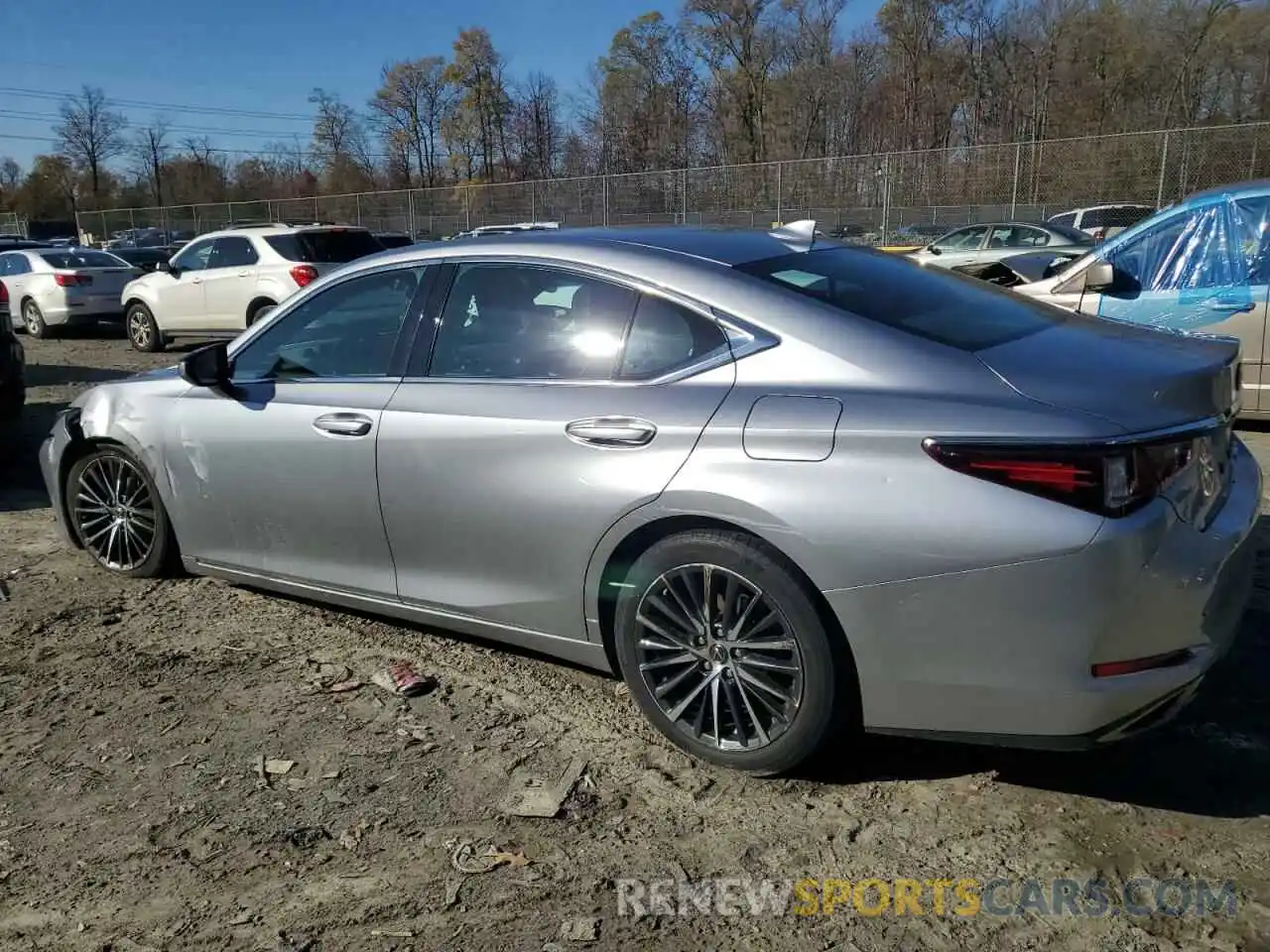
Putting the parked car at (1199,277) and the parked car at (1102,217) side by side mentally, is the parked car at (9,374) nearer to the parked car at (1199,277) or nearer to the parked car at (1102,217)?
the parked car at (1199,277)

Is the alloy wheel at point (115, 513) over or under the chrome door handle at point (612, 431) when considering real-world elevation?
under

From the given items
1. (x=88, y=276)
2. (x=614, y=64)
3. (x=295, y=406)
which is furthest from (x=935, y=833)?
(x=614, y=64)

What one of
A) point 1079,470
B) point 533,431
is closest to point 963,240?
point 533,431

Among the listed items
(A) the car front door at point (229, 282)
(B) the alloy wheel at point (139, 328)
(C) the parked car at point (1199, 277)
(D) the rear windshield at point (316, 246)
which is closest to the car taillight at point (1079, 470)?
(C) the parked car at point (1199, 277)

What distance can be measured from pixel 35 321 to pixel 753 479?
686 inches

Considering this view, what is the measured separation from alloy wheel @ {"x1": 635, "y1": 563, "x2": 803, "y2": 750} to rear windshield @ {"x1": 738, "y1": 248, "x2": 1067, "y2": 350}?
909 mm

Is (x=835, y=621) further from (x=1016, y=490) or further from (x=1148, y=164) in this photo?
(x=1148, y=164)

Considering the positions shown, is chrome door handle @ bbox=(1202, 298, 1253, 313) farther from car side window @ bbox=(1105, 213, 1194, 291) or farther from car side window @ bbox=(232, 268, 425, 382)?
car side window @ bbox=(232, 268, 425, 382)

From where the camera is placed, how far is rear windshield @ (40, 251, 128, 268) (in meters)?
16.8

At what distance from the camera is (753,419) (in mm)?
2863

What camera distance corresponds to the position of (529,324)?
353 cm

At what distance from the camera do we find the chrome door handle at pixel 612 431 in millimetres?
3053

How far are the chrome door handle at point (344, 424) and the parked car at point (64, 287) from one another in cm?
1456

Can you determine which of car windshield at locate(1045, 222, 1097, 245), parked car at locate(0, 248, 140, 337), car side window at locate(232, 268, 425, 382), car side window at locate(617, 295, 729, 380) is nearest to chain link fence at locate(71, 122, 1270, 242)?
car windshield at locate(1045, 222, 1097, 245)
